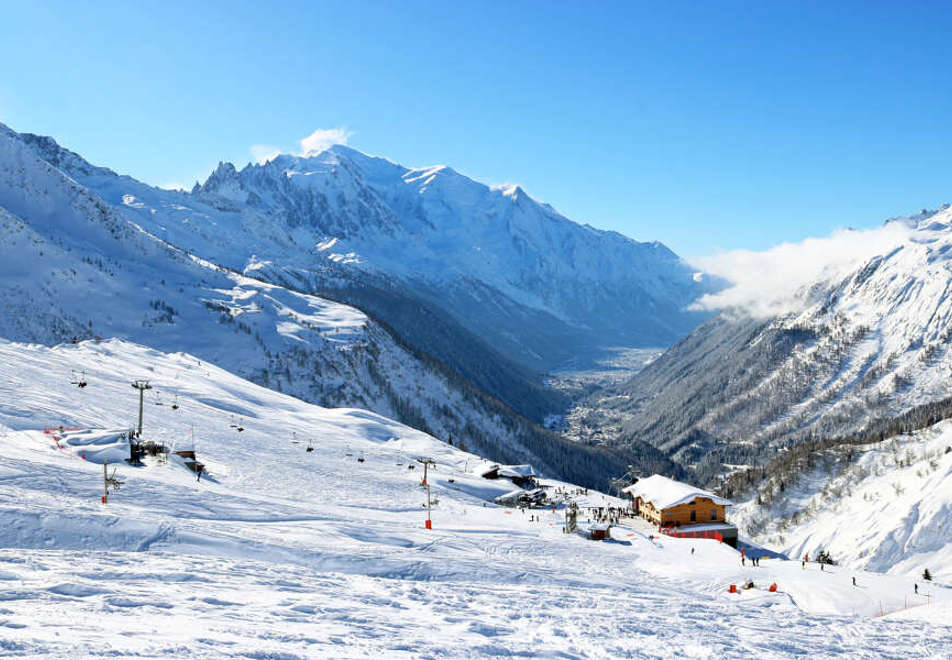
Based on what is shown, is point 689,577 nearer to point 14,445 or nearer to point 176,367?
point 14,445

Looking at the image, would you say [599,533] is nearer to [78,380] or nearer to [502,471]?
[502,471]

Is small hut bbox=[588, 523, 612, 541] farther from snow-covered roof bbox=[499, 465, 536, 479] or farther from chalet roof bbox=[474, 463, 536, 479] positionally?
snow-covered roof bbox=[499, 465, 536, 479]

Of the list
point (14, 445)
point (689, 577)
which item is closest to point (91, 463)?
point (14, 445)

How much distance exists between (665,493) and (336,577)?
5784cm

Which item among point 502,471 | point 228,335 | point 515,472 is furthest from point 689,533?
point 228,335

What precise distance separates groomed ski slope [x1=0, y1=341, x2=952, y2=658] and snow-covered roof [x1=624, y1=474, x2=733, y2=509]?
1757cm

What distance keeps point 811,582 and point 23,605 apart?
41.9 m

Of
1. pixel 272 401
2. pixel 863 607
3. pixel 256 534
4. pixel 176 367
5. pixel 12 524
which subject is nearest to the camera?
pixel 12 524

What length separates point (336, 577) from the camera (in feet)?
94.6

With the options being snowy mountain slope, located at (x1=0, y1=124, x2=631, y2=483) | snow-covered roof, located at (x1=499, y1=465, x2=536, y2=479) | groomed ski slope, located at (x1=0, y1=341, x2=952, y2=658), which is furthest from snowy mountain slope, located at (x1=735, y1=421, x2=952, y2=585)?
snowy mountain slope, located at (x1=0, y1=124, x2=631, y2=483)

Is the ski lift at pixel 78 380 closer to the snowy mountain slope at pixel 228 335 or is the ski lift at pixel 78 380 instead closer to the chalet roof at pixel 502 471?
the chalet roof at pixel 502 471

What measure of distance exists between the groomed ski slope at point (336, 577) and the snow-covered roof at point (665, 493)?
17566 millimetres

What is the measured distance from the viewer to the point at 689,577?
39.8 meters

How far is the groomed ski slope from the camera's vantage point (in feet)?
64.9
